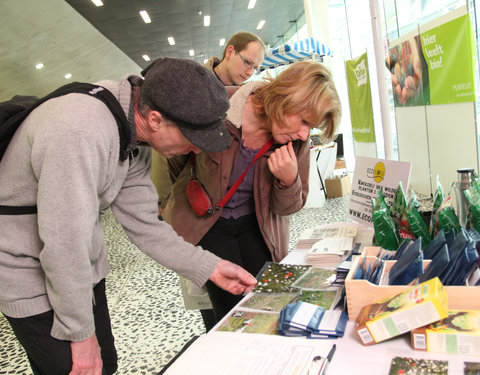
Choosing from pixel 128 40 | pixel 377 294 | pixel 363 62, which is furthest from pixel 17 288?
pixel 128 40

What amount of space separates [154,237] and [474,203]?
3.14 feet

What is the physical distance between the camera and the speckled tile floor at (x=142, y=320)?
8.17ft

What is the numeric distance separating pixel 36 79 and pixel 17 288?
13.9 metres

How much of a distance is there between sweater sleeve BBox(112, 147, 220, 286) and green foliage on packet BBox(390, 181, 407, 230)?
63 centimetres

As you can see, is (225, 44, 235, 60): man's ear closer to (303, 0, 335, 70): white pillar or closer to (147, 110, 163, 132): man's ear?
(147, 110, 163, 132): man's ear

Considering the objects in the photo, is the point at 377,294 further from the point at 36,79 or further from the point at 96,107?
the point at 36,79

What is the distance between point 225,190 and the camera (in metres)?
1.67

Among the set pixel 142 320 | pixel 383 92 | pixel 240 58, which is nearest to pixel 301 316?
A: pixel 240 58

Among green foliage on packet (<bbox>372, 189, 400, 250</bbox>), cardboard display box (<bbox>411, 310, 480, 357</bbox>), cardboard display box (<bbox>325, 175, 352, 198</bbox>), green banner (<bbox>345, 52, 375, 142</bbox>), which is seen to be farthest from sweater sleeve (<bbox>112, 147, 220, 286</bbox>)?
green banner (<bbox>345, 52, 375, 142</bbox>)

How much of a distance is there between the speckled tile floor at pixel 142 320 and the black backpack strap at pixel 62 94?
5.26ft

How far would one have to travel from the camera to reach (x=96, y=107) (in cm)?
97

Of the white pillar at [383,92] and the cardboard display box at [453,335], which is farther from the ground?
the white pillar at [383,92]

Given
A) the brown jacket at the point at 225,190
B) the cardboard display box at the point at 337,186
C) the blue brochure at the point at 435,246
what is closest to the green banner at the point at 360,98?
the cardboard display box at the point at 337,186

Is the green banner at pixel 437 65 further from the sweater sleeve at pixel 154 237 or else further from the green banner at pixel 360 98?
the sweater sleeve at pixel 154 237
